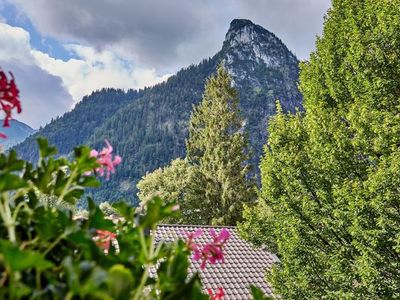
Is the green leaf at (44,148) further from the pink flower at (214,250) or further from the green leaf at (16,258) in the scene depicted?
the pink flower at (214,250)

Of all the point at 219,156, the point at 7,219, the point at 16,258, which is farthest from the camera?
the point at 219,156

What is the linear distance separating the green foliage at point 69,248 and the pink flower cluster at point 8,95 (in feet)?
0.67

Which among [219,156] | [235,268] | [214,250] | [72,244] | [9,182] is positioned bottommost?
[235,268]

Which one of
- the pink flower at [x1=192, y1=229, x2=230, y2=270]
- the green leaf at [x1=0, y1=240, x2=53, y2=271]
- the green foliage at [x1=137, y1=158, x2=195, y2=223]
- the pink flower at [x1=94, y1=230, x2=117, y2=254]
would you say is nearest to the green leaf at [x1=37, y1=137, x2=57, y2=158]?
the pink flower at [x1=94, y1=230, x2=117, y2=254]

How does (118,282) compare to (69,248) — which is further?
(69,248)

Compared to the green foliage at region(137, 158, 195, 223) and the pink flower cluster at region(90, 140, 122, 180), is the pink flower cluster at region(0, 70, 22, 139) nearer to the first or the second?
the pink flower cluster at region(90, 140, 122, 180)

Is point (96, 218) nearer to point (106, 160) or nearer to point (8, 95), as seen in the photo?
point (106, 160)

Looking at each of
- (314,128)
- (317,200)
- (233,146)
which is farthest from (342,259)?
(233,146)

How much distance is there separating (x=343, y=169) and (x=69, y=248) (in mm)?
7017

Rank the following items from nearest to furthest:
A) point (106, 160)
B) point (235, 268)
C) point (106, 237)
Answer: point (106, 237)
point (106, 160)
point (235, 268)

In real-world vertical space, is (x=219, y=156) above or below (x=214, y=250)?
above

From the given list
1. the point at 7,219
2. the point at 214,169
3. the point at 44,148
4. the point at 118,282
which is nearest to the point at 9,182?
the point at 7,219

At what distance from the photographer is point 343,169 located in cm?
751

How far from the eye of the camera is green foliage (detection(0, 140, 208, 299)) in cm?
87
